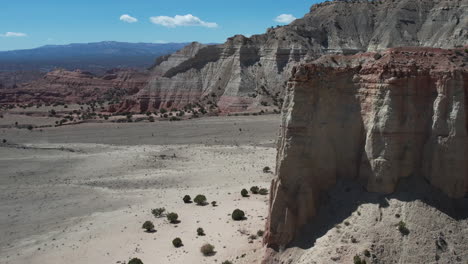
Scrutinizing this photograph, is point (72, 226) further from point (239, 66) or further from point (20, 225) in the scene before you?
point (239, 66)

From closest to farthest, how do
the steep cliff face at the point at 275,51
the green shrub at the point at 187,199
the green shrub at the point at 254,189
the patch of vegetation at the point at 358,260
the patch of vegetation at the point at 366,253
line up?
1. the patch of vegetation at the point at 358,260
2. the patch of vegetation at the point at 366,253
3. the green shrub at the point at 187,199
4. the green shrub at the point at 254,189
5. the steep cliff face at the point at 275,51

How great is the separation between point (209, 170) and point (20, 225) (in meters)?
16.9

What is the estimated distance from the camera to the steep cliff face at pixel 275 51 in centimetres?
8219

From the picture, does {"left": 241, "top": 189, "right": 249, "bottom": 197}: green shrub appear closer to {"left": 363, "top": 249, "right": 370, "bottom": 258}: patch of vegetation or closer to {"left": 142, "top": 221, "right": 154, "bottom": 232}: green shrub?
{"left": 142, "top": 221, "right": 154, "bottom": 232}: green shrub

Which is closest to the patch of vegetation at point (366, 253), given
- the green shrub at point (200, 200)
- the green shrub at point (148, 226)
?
the green shrub at point (148, 226)

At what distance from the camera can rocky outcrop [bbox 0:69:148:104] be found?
106 metres

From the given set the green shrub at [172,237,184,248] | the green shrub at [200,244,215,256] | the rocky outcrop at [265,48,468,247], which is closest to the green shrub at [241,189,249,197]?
the green shrub at [172,237,184,248]

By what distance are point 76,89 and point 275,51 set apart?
5985 cm

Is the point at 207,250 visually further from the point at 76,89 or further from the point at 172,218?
the point at 76,89

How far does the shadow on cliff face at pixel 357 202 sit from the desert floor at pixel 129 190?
3.03 meters

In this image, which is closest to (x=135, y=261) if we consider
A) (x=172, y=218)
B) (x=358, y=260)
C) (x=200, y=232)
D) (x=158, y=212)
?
(x=200, y=232)

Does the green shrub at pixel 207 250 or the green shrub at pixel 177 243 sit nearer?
the green shrub at pixel 207 250

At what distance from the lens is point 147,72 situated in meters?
105

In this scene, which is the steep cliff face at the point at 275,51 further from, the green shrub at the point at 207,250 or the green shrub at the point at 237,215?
the green shrub at the point at 207,250
